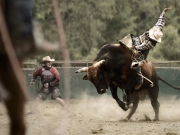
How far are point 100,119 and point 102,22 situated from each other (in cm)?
1564

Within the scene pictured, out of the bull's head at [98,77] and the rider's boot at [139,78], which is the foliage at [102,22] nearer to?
the rider's boot at [139,78]

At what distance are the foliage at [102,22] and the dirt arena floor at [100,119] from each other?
20.6ft

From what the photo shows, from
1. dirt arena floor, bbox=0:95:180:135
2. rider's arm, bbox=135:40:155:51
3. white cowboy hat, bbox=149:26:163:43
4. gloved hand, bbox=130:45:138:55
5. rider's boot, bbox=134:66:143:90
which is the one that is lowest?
dirt arena floor, bbox=0:95:180:135

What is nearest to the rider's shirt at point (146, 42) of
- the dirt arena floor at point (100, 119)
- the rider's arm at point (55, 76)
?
the dirt arena floor at point (100, 119)

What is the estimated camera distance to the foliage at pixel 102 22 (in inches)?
934

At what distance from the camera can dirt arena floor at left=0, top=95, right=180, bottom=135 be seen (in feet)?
28.3


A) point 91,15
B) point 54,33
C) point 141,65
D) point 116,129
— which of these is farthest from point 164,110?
point 91,15

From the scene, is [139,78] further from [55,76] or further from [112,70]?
[55,76]

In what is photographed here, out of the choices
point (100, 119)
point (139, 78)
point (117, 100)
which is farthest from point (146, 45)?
point (100, 119)

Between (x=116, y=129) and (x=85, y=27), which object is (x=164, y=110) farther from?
(x=85, y=27)

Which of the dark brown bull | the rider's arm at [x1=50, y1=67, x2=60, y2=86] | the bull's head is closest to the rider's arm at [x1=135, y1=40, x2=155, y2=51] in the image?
the dark brown bull

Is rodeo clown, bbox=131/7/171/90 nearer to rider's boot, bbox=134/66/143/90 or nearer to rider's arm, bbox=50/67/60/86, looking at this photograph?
rider's boot, bbox=134/66/143/90

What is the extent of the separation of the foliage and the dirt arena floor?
629 centimetres

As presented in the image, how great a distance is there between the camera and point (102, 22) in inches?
1063
